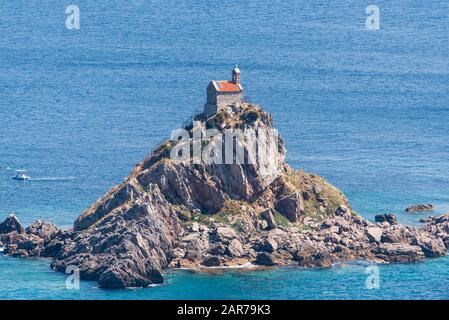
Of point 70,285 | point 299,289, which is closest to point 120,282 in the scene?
point 70,285

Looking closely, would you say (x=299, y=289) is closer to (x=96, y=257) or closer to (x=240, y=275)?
(x=240, y=275)

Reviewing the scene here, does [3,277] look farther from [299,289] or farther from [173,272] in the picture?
[299,289]
